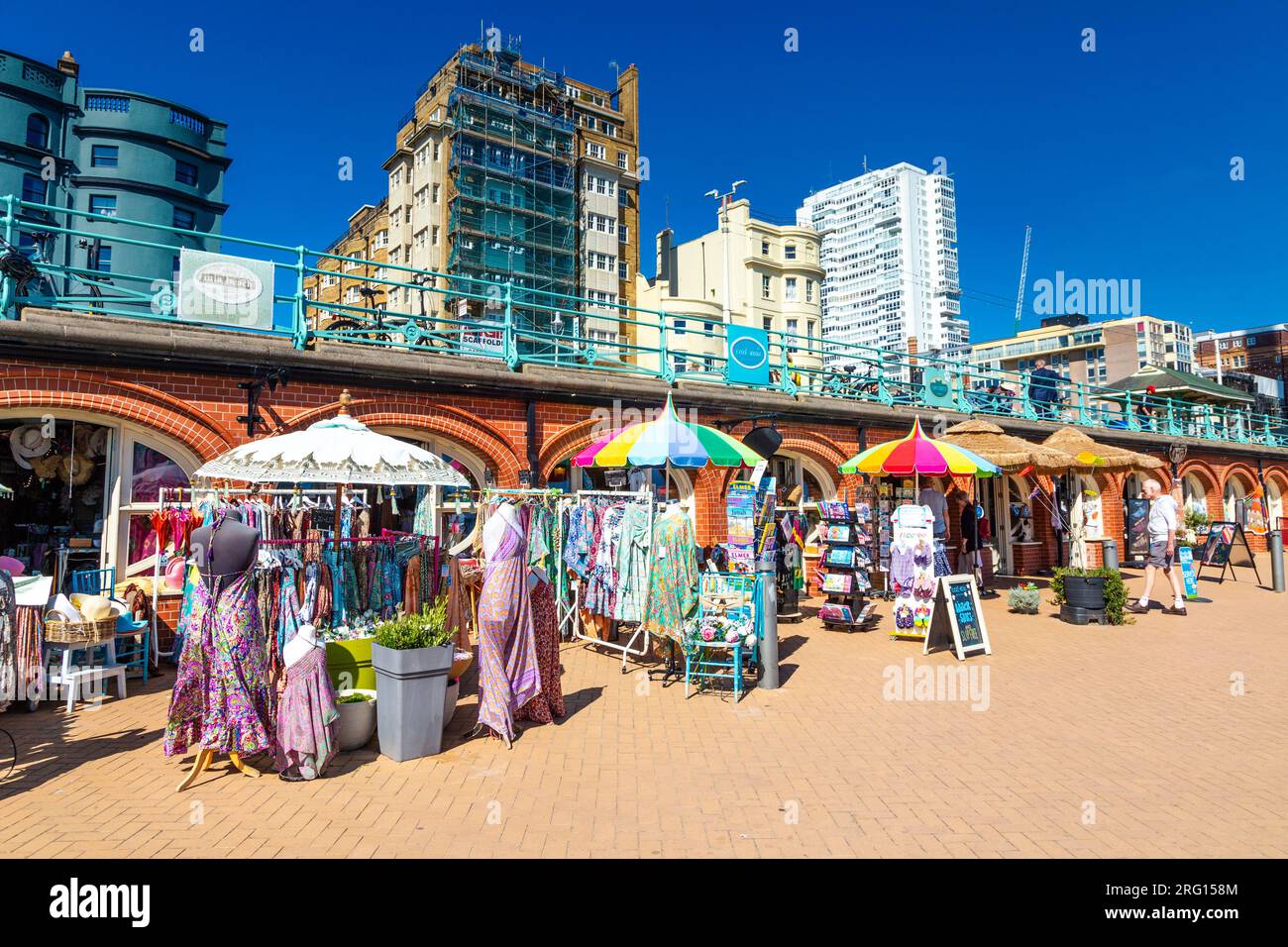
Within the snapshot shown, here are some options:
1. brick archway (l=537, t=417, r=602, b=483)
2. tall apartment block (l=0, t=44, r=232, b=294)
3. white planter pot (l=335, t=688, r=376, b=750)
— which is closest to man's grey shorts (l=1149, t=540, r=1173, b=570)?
brick archway (l=537, t=417, r=602, b=483)

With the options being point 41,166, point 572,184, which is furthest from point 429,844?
point 572,184

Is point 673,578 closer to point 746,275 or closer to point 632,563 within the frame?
point 632,563

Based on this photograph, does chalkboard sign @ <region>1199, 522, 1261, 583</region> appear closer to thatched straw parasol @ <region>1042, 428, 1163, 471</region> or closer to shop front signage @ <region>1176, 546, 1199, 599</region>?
shop front signage @ <region>1176, 546, 1199, 599</region>

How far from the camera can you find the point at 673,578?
7.05 m

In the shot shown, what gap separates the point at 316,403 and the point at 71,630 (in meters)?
3.30

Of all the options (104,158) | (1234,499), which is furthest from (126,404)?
(104,158)

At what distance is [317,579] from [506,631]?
1.53m

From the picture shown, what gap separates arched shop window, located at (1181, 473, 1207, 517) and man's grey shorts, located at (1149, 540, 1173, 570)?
13.1m

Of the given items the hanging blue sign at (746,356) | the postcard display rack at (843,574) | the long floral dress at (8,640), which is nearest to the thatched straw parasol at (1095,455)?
the postcard display rack at (843,574)

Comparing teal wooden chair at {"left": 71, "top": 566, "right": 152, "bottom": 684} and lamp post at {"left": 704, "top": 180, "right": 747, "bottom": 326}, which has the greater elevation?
lamp post at {"left": 704, "top": 180, "right": 747, "bottom": 326}

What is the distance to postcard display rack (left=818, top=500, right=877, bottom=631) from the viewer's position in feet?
32.2

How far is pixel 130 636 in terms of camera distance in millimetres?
7215

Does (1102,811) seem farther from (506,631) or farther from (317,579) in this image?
(317,579)

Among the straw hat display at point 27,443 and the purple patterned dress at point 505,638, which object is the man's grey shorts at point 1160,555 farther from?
the straw hat display at point 27,443
